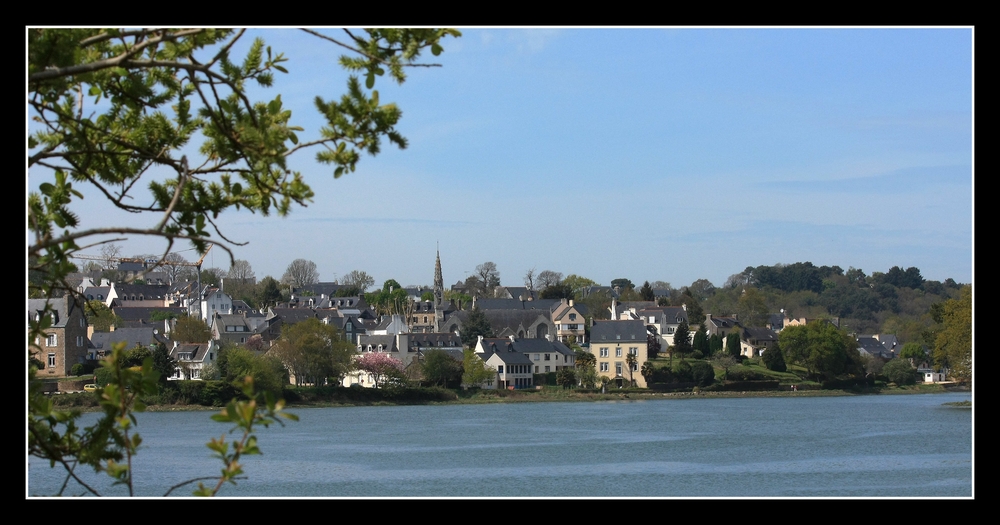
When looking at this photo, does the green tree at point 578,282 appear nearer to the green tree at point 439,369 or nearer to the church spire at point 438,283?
the church spire at point 438,283

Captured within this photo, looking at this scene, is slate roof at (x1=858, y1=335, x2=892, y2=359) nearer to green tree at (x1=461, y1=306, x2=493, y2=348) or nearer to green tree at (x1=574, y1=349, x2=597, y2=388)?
green tree at (x1=574, y1=349, x2=597, y2=388)

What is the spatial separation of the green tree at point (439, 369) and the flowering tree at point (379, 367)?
5.13ft

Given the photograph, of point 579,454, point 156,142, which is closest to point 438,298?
point 579,454

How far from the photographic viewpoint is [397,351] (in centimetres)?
6356

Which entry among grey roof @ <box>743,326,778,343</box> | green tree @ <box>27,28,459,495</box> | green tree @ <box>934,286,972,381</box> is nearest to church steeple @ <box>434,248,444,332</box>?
grey roof @ <box>743,326,778,343</box>

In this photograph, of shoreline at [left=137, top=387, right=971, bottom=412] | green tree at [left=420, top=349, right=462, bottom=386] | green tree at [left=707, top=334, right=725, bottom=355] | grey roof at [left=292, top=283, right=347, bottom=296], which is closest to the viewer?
shoreline at [left=137, top=387, right=971, bottom=412]

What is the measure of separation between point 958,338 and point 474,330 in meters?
36.1

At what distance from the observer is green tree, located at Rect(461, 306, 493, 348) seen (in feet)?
237

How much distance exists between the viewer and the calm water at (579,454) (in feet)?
83.6

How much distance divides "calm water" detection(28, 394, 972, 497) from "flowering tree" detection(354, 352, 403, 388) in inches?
224

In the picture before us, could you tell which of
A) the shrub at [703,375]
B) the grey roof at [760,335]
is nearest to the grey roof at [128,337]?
the shrub at [703,375]

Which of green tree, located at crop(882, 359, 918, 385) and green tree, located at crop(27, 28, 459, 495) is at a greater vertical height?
green tree, located at crop(27, 28, 459, 495)

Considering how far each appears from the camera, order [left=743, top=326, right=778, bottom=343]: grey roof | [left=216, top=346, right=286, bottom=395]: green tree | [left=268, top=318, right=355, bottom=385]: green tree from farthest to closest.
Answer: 1. [left=743, top=326, right=778, bottom=343]: grey roof
2. [left=268, top=318, right=355, bottom=385]: green tree
3. [left=216, top=346, right=286, bottom=395]: green tree
